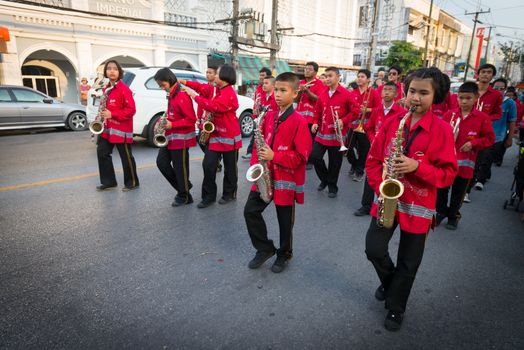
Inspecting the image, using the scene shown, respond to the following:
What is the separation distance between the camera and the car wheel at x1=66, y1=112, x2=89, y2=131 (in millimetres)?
11789

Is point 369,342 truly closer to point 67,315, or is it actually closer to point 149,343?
point 149,343

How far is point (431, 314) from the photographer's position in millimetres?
2838

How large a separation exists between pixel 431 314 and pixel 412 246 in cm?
77

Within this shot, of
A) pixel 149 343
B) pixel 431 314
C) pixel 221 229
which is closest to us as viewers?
pixel 149 343

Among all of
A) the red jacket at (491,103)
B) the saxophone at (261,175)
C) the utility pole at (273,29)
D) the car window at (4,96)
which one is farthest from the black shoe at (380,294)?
the utility pole at (273,29)

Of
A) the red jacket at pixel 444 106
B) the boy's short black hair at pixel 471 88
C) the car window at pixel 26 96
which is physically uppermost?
the boy's short black hair at pixel 471 88

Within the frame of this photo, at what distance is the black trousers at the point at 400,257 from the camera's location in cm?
251

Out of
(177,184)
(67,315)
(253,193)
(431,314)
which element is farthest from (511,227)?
(67,315)

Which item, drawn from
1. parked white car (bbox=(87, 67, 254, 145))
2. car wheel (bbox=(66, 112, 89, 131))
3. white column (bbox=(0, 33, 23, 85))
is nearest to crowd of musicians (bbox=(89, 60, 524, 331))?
parked white car (bbox=(87, 67, 254, 145))

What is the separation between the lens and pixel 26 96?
11000 mm

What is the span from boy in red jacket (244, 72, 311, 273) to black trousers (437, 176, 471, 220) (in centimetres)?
254

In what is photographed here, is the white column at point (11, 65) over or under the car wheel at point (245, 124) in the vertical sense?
over

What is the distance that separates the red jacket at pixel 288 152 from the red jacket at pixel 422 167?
661 millimetres

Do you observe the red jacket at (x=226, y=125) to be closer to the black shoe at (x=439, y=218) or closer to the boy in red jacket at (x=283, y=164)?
the boy in red jacket at (x=283, y=164)
